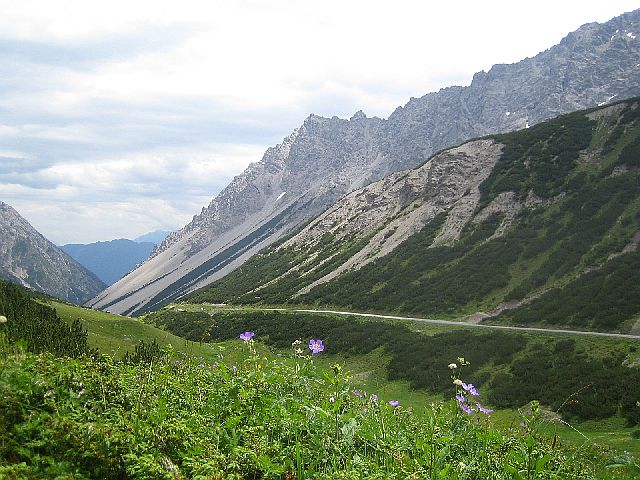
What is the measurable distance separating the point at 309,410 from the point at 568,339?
41609mm

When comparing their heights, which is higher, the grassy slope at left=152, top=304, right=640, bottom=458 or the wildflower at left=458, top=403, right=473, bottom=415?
the wildflower at left=458, top=403, right=473, bottom=415

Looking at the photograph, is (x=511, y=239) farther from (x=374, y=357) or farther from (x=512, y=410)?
(x=512, y=410)

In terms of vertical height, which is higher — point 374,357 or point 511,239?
point 511,239

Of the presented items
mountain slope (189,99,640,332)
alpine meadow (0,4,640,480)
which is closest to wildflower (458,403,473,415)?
alpine meadow (0,4,640,480)

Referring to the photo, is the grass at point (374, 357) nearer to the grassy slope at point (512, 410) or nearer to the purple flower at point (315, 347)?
the grassy slope at point (512, 410)

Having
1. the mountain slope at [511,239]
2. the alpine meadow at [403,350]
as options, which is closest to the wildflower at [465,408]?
the alpine meadow at [403,350]

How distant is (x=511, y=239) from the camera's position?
72500 millimetres

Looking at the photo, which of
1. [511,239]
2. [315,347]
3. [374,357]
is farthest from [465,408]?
[511,239]

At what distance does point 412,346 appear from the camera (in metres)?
45.3

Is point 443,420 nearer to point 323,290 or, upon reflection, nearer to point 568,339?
point 568,339

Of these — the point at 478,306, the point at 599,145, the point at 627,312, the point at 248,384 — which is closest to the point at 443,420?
the point at 248,384

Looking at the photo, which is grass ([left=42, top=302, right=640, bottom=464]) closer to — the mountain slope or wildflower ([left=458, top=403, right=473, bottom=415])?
wildflower ([left=458, top=403, right=473, bottom=415])

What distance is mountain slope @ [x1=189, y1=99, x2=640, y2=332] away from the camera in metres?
54.0

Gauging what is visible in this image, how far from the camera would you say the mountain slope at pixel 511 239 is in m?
54.0
